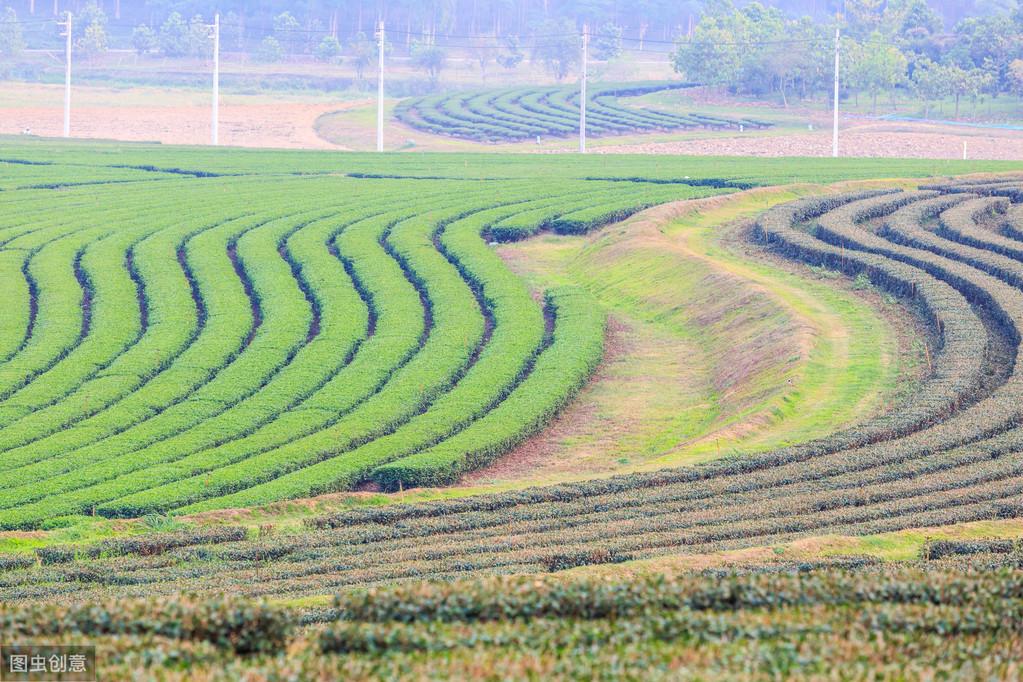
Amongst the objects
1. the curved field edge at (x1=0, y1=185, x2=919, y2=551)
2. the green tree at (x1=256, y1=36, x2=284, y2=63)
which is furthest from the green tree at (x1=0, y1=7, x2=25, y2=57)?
the curved field edge at (x1=0, y1=185, x2=919, y2=551)

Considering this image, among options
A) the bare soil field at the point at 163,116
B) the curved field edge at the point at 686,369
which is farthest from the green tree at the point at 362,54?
the curved field edge at the point at 686,369

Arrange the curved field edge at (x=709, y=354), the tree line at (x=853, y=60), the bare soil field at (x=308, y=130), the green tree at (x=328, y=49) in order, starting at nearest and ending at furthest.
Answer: the curved field edge at (x=709, y=354)
the bare soil field at (x=308, y=130)
the tree line at (x=853, y=60)
the green tree at (x=328, y=49)

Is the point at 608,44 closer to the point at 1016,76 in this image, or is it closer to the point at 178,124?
the point at 1016,76

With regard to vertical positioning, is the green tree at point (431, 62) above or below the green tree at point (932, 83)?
above

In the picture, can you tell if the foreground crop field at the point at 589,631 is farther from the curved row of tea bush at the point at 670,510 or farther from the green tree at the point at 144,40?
the green tree at the point at 144,40

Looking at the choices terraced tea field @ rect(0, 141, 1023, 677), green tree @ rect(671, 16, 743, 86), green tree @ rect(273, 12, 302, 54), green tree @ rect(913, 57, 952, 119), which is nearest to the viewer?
terraced tea field @ rect(0, 141, 1023, 677)

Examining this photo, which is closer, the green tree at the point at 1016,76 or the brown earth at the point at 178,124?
the brown earth at the point at 178,124

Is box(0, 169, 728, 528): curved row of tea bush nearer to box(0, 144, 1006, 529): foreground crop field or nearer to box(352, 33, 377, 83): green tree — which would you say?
box(0, 144, 1006, 529): foreground crop field
